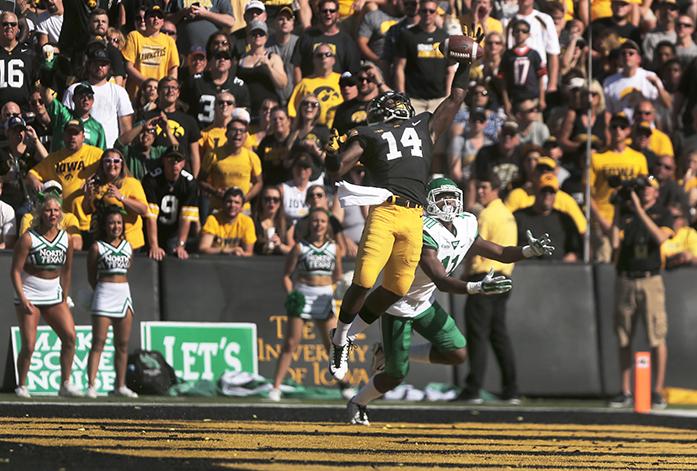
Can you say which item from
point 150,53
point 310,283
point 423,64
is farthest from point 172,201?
point 423,64

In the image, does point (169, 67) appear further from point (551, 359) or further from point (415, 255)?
point (415, 255)

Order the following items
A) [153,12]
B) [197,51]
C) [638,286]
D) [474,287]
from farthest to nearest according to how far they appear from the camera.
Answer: [197,51] < [153,12] < [638,286] < [474,287]

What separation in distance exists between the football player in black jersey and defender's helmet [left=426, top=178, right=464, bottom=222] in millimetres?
166

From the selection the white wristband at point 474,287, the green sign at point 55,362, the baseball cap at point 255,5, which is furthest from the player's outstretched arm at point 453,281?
the baseball cap at point 255,5

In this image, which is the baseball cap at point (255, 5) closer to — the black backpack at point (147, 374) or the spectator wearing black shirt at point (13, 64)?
the spectator wearing black shirt at point (13, 64)

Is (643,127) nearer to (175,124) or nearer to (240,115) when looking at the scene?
(240,115)

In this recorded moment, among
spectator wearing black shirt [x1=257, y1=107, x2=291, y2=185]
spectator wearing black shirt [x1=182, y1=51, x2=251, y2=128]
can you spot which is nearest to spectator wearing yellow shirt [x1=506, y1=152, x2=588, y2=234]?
spectator wearing black shirt [x1=257, y1=107, x2=291, y2=185]

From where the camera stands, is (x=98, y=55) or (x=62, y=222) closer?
(x=62, y=222)

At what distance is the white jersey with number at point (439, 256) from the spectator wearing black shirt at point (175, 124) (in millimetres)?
4624

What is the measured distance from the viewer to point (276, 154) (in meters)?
14.1

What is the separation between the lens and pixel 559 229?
1408cm

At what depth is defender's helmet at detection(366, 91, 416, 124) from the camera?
9.28 metres

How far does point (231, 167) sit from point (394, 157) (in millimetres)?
4712

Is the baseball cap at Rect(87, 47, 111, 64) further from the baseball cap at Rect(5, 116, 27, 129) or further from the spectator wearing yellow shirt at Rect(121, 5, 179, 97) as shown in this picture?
the baseball cap at Rect(5, 116, 27, 129)
